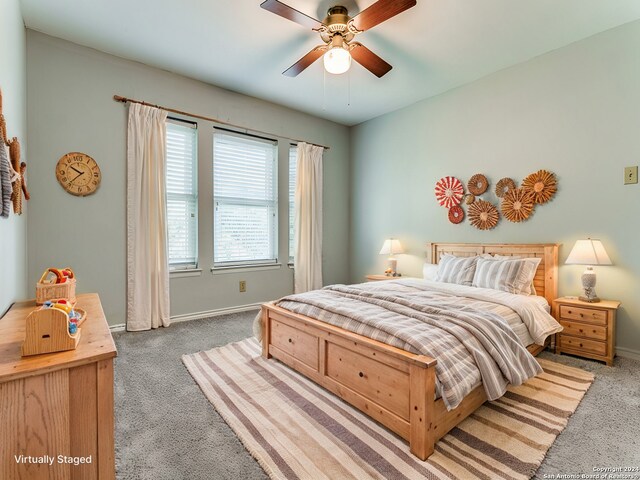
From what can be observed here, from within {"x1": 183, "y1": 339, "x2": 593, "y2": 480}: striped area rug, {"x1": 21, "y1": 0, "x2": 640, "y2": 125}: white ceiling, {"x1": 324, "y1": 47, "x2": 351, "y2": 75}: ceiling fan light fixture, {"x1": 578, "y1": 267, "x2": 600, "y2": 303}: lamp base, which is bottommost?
{"x1": 183, "y1": 339, "x2": 593, "y2": 480}: striped area rug

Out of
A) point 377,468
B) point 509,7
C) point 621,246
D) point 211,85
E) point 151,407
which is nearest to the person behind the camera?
point 377,468

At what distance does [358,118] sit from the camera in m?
4.96

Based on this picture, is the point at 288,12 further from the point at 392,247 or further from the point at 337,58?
the point at 392,247

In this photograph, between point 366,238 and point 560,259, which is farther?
point 366,238

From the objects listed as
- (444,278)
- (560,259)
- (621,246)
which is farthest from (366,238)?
(621,246)

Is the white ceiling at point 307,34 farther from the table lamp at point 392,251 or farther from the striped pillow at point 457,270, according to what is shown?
A: the striped pillow at point 457,270

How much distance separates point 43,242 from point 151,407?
2.07 meters

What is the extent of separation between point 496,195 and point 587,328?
1559 millimetres

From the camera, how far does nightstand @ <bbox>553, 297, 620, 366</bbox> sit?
2.58 metres

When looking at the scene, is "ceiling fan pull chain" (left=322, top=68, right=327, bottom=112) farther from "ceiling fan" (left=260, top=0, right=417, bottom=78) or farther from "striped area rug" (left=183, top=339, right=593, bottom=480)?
"striped area rug" (left=183, top=339, right=593, bottom=480)

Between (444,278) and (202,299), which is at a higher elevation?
(444,278)

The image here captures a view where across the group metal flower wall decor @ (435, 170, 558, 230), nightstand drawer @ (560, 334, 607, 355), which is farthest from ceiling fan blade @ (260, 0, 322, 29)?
nightstand drawer @ (560, 334, 607, 355)

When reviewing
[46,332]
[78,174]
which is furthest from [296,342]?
[78,174]

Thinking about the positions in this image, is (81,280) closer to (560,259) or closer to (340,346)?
(340,346)
